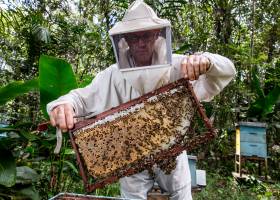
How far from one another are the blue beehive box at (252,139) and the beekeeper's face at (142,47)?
12.5 feet

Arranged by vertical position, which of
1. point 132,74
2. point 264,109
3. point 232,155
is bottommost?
point 232,155

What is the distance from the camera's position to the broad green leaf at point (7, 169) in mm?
2373

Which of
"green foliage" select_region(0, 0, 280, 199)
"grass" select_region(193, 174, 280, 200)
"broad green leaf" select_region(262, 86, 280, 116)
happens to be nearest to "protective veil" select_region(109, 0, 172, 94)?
"grass" select_region(193, 174, 280, 200)

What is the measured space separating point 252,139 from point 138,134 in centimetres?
398

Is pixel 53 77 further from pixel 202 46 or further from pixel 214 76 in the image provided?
pixel 202 46

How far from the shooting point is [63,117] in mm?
1430

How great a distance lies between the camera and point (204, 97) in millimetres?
1782

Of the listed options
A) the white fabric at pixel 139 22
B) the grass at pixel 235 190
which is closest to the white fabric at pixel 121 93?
the white fabric at pixel 139 22

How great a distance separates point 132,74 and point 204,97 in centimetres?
47

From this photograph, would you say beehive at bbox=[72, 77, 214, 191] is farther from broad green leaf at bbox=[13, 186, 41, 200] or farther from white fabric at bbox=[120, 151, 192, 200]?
broad green leaf at bbox=[13, 186, 41, 200]

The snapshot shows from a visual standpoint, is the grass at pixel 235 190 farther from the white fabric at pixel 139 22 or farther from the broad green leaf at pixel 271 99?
the white fabric at pixel 139 22

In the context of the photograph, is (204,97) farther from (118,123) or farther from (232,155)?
(232,155)

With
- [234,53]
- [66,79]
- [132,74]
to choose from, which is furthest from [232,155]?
[132,74]

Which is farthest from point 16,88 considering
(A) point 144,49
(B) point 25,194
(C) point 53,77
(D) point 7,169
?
(A) point 144,49
